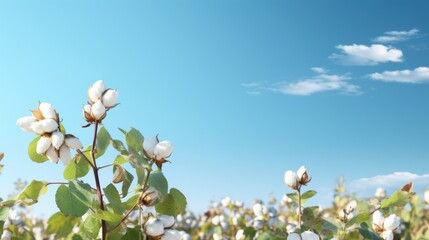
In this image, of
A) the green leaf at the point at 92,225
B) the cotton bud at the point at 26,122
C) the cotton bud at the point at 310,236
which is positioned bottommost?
the cotton bud at the point at 310,236

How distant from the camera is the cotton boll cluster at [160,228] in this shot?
5.76 feet

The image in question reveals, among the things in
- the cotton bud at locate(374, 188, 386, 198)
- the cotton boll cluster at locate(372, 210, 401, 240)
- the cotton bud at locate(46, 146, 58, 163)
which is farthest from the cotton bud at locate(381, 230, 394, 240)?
the cotton bud at locate(374, 188, 386, 198)

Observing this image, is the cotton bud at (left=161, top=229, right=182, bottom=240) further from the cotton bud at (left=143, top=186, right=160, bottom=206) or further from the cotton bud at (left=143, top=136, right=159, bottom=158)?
the cotton bud at (left=143, top=136, right=159, bottom=158)

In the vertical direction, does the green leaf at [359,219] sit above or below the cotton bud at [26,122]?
below

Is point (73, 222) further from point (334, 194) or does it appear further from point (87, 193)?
point (334, 194)

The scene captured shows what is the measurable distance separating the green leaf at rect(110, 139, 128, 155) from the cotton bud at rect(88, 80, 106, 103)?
13 cm

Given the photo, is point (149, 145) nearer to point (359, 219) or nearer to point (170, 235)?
point (170, 235)

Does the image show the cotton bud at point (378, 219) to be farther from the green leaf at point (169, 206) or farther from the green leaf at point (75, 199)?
the green leaf at point (75, 199)

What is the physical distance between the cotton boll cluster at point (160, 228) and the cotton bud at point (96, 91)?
1.23ft

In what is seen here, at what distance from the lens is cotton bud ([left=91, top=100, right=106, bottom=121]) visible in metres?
1.70

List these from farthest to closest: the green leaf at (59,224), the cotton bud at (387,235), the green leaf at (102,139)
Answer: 1. the cotton bud at (387,235)
2. the green leaf at (59,224)
3. the green leaf at (102,139)

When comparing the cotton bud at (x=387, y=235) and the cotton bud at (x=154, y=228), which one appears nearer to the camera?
the cotton bud at (x=154, y=228)

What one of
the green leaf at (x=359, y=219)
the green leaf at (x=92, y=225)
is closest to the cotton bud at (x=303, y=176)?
the green leaf at (x=359, y=219)

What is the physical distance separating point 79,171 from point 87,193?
0.65ft
